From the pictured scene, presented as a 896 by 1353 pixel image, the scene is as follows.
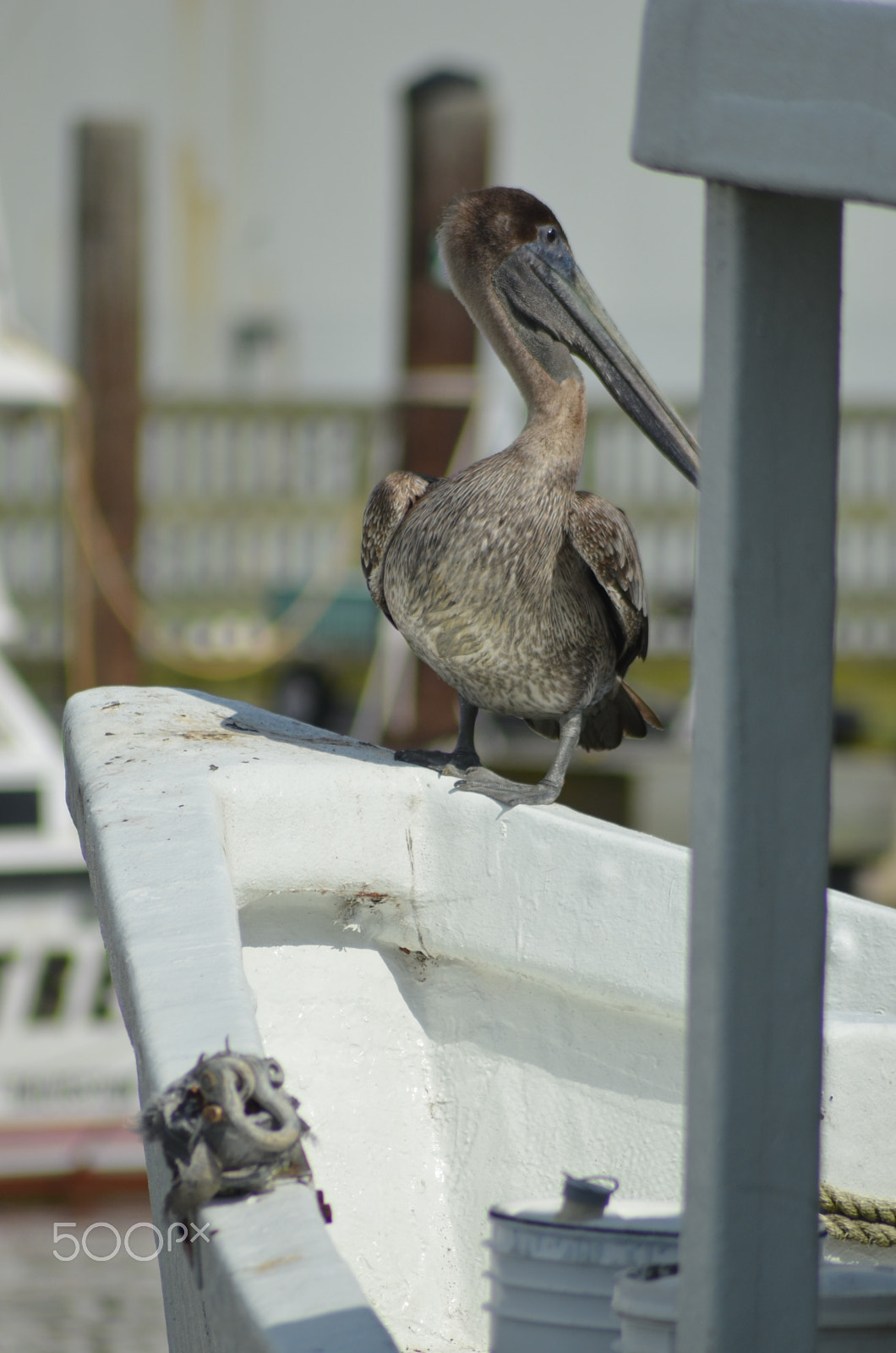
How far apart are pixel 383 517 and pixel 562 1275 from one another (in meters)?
1.36

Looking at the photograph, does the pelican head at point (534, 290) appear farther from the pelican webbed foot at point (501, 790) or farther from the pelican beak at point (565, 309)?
the pelican webbed foot at point (501, 790)

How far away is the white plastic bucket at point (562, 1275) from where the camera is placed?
988 mm

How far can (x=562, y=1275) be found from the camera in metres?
1.00

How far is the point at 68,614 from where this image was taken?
6680mm

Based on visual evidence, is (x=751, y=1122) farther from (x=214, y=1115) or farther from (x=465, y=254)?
(x=465, y=254)

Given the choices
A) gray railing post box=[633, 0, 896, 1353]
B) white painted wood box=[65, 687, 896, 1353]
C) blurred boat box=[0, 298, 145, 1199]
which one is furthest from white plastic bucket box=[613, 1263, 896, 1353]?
blurred boat box=[0, 298, 145, 1199]

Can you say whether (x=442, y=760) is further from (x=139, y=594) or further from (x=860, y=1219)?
(x=139, y=594)

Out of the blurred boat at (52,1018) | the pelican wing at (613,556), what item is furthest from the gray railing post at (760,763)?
the blurred boat at (52,1018)

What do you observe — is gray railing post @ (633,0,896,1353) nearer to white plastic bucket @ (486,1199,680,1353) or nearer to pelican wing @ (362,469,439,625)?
white plastic bucket @ (486,1199,680,1353)

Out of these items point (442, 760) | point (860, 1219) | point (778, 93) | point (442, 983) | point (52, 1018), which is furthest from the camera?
point (52, 1018)

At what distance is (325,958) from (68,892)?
383cm

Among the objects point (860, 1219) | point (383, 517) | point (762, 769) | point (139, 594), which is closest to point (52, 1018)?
point (139, 594)

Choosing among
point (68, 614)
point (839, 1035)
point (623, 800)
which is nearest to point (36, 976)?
point (68, 614)

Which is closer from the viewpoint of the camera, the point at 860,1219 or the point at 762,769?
Answer: the point at 762,769
